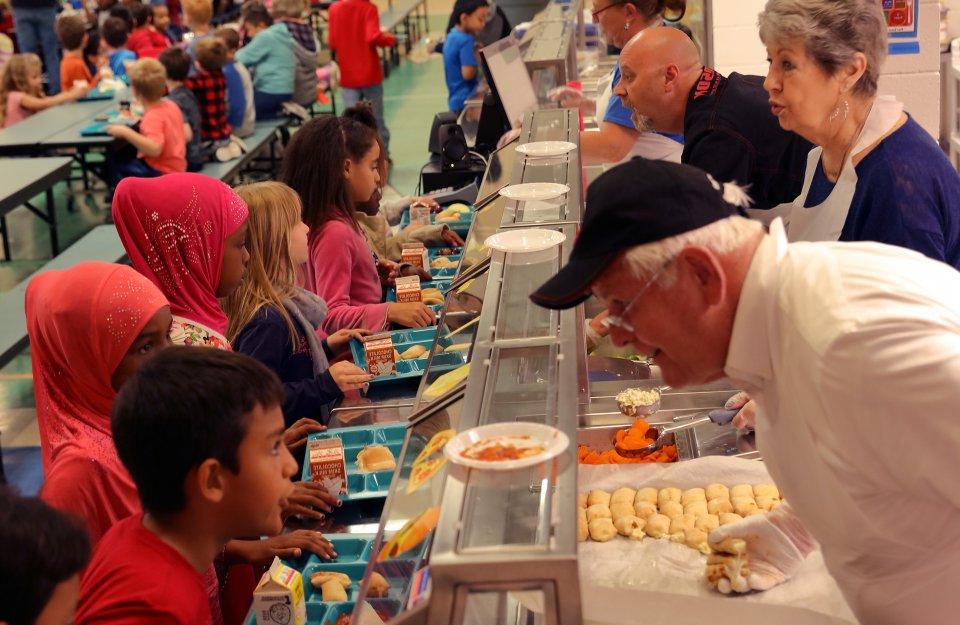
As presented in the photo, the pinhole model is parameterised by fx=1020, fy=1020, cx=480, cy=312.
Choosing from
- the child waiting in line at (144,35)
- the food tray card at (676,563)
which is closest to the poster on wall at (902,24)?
the food tray card at (676,563)

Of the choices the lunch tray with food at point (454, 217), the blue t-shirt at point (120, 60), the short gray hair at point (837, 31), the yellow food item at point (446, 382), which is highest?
the short gray hair at point (837, 31)

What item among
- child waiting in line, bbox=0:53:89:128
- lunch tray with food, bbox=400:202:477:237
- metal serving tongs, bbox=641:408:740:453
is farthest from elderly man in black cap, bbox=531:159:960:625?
child waiting in line, bbox=0:53:89:128

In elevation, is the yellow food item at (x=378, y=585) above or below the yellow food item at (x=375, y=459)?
above

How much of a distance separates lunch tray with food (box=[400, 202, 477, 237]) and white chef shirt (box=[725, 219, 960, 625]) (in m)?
4.00

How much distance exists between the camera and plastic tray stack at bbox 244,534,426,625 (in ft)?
5.85

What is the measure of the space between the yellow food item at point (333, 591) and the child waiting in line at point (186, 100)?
6928 mm

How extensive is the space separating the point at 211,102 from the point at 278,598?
298 inches

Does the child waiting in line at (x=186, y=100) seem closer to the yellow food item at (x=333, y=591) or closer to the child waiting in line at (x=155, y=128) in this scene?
the child waiting in line at (x=155, y=128)

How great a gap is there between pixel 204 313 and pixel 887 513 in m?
2.26

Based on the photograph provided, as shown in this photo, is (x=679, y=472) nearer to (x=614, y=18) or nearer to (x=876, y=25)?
(x=876, y=25)

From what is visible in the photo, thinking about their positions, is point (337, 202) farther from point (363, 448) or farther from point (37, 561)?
point (37, 561)

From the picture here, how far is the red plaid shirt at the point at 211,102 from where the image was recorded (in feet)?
30.2

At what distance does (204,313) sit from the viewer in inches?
130

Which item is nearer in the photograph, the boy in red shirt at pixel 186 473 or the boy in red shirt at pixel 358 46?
the boy in red shirt at pixel 186 473
